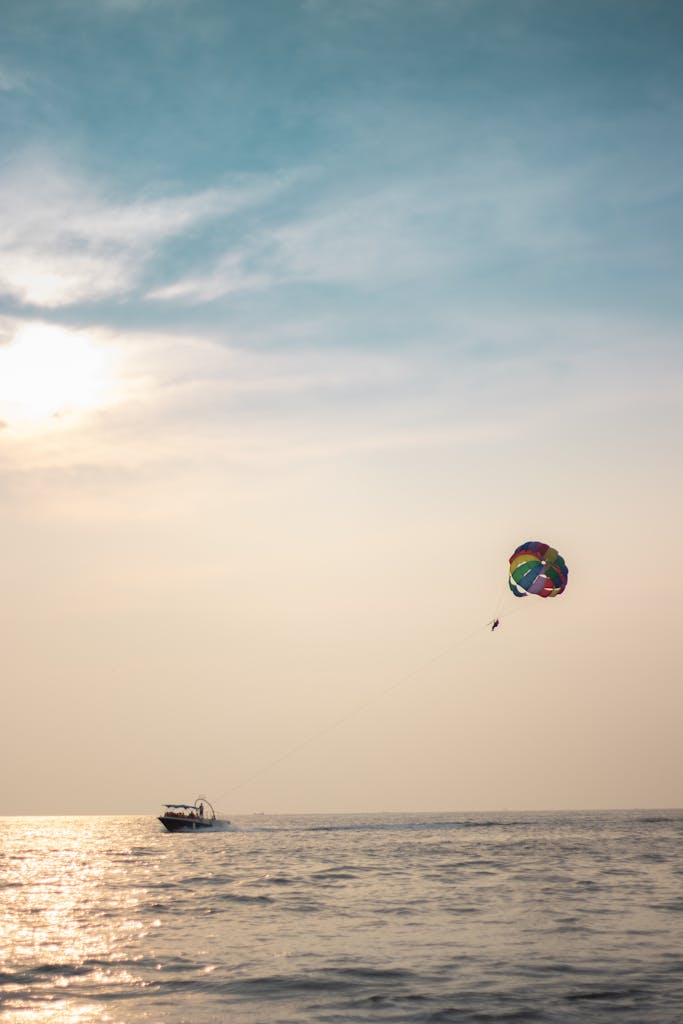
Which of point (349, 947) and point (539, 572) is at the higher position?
point (539, 572)

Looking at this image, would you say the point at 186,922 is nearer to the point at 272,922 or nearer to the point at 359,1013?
the point at 272,922

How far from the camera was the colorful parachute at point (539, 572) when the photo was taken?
136ft

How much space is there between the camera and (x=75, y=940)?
23.7 meters

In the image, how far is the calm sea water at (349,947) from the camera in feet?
52.6

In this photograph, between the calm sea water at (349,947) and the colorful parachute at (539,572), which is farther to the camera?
the colorful parachute at (539,572)

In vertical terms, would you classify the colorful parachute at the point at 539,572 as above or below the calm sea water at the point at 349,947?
above

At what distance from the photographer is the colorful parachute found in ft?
136

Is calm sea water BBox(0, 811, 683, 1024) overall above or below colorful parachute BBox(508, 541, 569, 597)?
below

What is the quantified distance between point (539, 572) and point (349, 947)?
2299cm

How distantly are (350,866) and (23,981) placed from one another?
30.3 meters

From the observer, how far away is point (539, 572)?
41.7m

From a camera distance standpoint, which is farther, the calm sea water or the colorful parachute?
the colorful parachute

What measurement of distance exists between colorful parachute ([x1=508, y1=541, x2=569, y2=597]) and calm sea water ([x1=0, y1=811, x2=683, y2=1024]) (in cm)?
1209

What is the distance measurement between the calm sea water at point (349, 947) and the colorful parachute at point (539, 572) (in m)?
12.1
